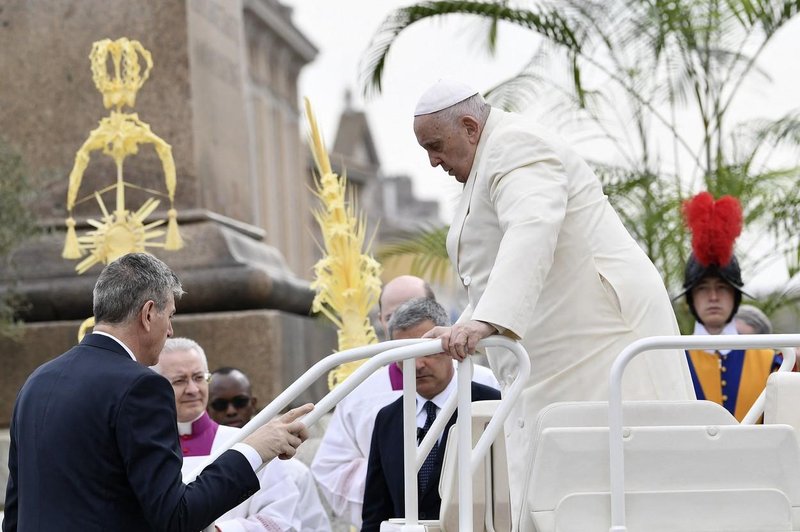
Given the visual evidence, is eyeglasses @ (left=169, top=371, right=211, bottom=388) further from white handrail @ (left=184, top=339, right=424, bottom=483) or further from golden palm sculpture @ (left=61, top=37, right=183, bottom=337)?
white handrail @ (left=184, top=339, right=424, bottom=483)

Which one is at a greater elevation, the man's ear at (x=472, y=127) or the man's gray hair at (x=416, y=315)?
the man's ear at (x=472, y=127)

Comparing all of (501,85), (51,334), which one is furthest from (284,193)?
(51,334)

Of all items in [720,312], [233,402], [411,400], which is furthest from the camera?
[233,402]

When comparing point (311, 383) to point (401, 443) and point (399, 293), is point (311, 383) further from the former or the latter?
point (399, 293)

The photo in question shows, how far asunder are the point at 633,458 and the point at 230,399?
3541mm

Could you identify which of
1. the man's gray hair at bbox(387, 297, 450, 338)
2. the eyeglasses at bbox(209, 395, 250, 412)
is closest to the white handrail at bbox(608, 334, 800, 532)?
the man's gray hair at bbox(387, 297, 450, 338)

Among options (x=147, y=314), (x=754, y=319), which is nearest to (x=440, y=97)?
(x=147, y=314)

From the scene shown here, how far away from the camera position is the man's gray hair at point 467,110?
18.1 feet

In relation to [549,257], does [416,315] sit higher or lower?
lower

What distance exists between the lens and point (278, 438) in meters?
4.83

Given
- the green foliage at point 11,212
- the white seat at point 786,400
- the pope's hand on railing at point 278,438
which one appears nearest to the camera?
the pope's hand on railing at point 278,438

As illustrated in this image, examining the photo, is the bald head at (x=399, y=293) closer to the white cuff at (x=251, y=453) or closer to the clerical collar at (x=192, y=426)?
the clerical collar at (x=192, y=426)

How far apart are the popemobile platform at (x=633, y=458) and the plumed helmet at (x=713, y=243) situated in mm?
2886

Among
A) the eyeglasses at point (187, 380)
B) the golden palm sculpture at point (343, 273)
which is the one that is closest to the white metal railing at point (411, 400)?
the eyeglasses at point (187, 380)
